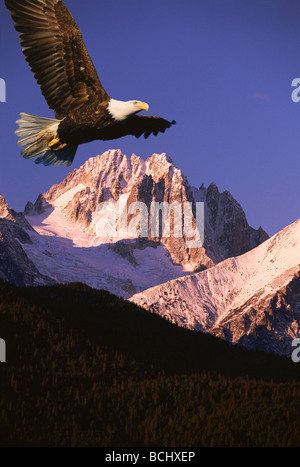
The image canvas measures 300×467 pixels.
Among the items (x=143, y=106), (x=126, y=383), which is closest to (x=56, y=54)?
(x=143, y=106)

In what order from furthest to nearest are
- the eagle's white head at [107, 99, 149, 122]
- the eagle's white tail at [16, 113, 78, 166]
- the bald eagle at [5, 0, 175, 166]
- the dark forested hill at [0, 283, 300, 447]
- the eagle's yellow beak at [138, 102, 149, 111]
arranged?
the dark forested hill at [0, 283, 300, 447] → the eagle's white tail at [16, 113, 78, 166] → the bald eagle at [5, 0, 175, 166] → the eagle's white head at [107, 99, 149, 122] → the eagle's yellow beak at [138, 102, 149, 111]

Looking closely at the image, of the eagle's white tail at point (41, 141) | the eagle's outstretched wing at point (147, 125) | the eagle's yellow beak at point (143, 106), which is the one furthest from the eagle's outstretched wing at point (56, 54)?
the eagle's outstretched wing at point (147, 125)

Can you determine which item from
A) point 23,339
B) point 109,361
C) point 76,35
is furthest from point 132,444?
point 76,35

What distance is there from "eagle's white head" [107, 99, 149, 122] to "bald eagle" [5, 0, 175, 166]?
11cm

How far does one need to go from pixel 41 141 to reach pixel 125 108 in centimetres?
181

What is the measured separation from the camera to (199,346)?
20.8 metres

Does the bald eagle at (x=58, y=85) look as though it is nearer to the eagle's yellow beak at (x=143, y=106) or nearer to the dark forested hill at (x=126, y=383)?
the eagle's yellow beak at (x=143, y=106)

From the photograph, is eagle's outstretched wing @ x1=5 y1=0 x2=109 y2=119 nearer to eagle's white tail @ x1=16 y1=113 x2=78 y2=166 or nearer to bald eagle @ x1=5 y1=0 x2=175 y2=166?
bald eagle @ x1=5 y1=0 x2=175 y2=166

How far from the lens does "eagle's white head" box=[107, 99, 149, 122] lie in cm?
1002

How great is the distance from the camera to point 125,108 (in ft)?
33.1

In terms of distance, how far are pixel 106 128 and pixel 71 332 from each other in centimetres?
939

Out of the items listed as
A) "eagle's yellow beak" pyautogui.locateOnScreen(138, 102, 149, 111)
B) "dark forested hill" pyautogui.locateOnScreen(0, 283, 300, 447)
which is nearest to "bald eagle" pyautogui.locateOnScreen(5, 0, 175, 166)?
"eagle's yellow beak" pyautogui.locateOnScreen(138, 102, 149, 111)

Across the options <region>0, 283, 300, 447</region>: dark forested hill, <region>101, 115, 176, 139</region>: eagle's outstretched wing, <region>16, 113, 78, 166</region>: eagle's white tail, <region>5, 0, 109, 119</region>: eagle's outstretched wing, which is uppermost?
<region>5, 0, 109, 119</region>: eagle's outstretched wing
